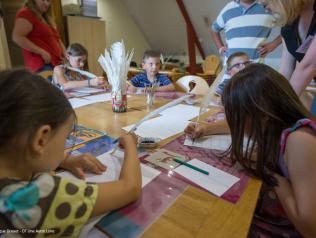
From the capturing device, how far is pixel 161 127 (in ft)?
3.54

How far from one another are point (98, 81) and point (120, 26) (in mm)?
3797

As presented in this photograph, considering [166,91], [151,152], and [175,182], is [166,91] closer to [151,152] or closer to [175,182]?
[151,152]

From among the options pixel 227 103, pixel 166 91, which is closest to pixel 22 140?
pixel 227 103

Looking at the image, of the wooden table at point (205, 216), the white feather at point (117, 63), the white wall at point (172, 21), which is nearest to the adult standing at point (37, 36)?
the white feather at point (117, 63)

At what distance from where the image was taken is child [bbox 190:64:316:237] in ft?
2.21

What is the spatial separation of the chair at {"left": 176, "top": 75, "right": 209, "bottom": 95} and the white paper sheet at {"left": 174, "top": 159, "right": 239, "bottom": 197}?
1533mm

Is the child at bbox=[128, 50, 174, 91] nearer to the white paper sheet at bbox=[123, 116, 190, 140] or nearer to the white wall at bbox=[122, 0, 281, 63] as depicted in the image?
the white paper sheet at bbox=[123, 116, 190, 140]

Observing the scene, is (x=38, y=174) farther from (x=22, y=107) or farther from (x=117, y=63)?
(x=117, y=63)

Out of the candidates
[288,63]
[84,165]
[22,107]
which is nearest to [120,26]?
[288,63]

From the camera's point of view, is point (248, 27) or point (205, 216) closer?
point (205, 216)

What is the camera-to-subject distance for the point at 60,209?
0.44 m

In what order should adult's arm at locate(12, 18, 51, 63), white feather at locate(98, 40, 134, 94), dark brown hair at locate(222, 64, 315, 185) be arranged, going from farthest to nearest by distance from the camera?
adult's arm at locate(12, 18, 51, 63)
white feather at locate(98, 40, 134, 94)
dark brown hair at locate(222, 64, 315, 185)

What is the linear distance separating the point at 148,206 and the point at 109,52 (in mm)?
973

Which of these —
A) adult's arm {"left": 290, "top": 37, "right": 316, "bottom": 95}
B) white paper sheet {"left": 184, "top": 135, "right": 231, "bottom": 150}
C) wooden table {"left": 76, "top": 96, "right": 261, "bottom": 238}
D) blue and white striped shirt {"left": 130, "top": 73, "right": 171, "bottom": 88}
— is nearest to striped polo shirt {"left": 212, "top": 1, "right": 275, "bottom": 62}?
blue and white striped shirt {"left": 130, "top": 73, "right": 171, "bottom": 88}
